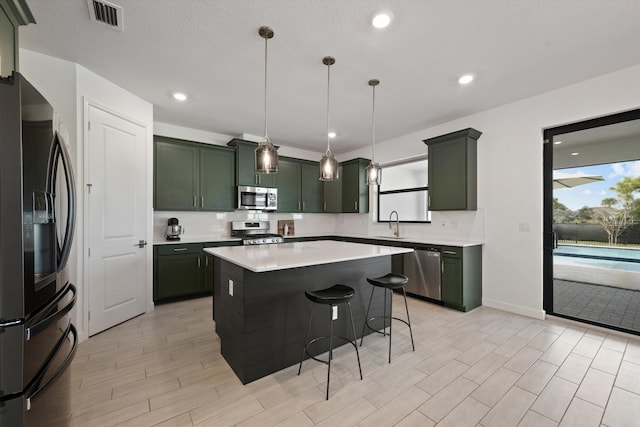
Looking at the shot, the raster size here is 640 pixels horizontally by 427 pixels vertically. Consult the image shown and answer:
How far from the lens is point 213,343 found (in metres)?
2.69

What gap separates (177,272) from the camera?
12.9 feet

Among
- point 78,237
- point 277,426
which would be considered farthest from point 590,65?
point 78,237

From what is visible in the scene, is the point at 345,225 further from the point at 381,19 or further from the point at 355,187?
the point at 381,19

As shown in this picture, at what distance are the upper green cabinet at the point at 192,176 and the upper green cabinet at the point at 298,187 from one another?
3.23 ft

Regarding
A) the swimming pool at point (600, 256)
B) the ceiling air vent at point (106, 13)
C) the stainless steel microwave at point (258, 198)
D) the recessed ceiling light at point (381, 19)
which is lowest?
the swimming pool at point (600, 256)

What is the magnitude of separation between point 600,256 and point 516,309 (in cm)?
109

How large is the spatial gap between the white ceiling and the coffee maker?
5.61 ft

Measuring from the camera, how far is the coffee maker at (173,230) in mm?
4176

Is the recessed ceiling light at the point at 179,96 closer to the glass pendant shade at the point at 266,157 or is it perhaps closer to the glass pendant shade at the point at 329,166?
the glass pendant shade at the point at 266,157

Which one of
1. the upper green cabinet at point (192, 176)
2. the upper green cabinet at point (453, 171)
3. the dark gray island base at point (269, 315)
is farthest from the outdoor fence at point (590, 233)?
the upper green cabinet at point (192, 176)

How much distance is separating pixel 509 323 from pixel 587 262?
1171 millimetres

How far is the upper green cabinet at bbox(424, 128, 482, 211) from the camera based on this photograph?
151 inches

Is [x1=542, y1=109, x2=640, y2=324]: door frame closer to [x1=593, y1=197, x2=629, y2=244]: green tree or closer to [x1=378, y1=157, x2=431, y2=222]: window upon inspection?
[x1=593, y1=197, x2=629, y2=244]: green tree

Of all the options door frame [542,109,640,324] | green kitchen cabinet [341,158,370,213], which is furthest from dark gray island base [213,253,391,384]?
green kitchen cabinet [341,158,370,213]
